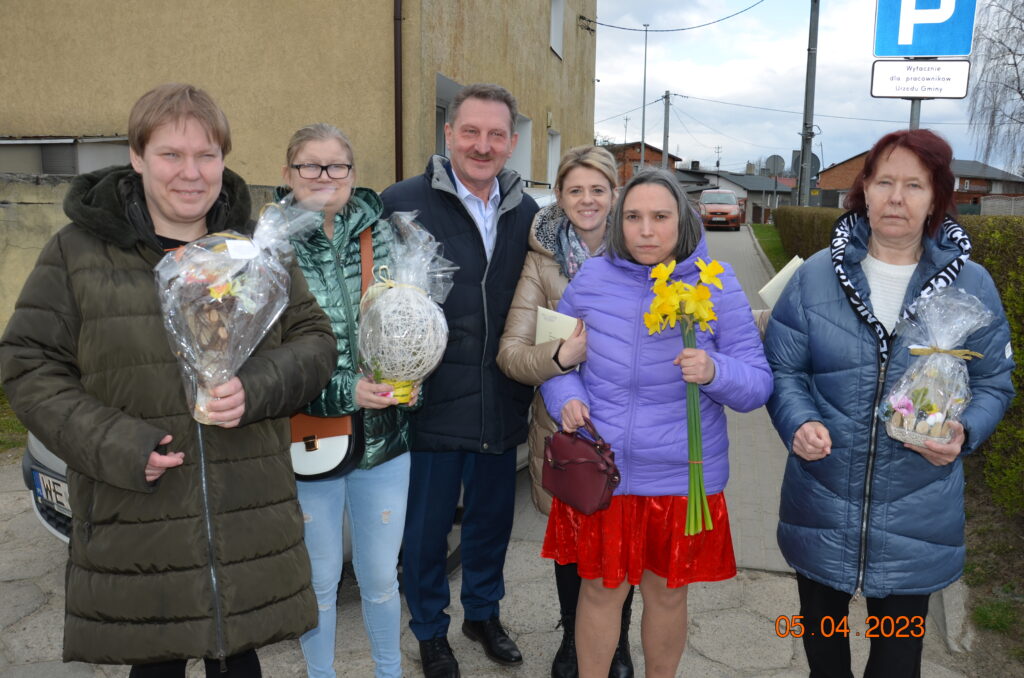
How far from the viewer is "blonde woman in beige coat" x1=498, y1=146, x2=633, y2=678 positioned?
304cm

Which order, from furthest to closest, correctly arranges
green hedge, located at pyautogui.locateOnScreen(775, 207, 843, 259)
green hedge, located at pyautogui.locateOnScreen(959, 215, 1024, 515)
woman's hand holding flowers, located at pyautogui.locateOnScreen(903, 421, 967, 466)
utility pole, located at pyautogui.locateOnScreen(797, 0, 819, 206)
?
utility pole, located at pyautogui.locateOnScreen(797, 0, 819, 206) → green hedge, located at pyautogui.locateOnScreen(775, 207, 843, 259) → green hedge, located at pyautogui.locateOnScreen(959, 215, 1024, 515) → woman's hand holding flowers, located at pyautogui.locateOnScreen(903, 421, 967, 466)

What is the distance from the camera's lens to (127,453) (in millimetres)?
1861

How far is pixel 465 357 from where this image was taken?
3109 millimetres

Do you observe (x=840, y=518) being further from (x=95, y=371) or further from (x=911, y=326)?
(x=95, y=371)

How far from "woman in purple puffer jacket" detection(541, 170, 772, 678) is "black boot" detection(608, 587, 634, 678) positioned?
44 centimetres

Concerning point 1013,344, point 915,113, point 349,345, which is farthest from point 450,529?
point 915,113

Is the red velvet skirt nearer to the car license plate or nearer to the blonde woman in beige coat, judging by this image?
the blonde woman in beige coat

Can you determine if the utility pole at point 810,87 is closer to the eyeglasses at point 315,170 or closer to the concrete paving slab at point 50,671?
the eyeglasses at point 315,170

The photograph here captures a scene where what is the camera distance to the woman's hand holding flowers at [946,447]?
220 cm

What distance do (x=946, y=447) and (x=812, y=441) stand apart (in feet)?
1.19

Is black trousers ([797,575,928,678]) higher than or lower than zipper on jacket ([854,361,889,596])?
A: lower

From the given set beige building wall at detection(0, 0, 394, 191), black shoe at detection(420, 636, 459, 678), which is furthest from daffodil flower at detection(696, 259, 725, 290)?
beige building wall at detection(0, 0, 394, 191)

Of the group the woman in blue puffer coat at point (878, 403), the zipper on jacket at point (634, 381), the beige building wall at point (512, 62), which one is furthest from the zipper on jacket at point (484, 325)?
the beige building wall at point (512, 62)

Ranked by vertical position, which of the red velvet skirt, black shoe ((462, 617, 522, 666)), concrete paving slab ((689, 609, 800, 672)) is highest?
the red velvet skirt
